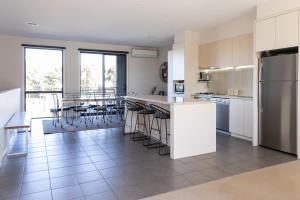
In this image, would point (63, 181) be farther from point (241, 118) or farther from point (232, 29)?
point (232, 29)

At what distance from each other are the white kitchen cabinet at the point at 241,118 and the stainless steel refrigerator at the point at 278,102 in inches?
15.0

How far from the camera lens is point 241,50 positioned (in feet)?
16.4

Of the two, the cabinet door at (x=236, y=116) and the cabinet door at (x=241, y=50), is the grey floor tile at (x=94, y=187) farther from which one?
the cabinet door at (x=241, y=50)

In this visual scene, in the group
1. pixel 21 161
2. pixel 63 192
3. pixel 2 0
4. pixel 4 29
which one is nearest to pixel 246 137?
pixel 63 192

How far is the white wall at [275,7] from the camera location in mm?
3594

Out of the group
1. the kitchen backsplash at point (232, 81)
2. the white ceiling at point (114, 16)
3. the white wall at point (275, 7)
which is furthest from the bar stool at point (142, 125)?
the white wall at point (275, 7)

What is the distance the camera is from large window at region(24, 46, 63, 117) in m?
7.24

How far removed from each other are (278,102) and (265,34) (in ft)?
3.87

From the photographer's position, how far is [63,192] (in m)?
2.49

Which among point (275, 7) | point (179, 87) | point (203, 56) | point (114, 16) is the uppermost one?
point (114, 16)

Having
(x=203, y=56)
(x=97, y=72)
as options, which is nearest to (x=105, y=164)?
(x=203, y=56)

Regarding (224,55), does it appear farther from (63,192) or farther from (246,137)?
(63,192)

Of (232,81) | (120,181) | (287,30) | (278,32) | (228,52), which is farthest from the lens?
(232,81)

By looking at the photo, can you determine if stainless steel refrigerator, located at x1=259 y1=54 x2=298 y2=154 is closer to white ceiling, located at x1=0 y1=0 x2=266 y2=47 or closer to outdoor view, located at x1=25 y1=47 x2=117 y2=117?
white ceiling, located at x1=0 y1=0 x2=266 y2=47
